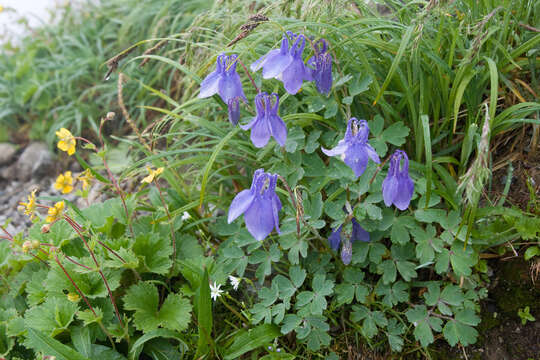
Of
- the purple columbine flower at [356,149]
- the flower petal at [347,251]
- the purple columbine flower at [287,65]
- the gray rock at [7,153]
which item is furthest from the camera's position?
the gray rock at [7,153]

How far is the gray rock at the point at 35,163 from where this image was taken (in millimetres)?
3643

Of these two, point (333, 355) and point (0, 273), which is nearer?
point (333, 355)

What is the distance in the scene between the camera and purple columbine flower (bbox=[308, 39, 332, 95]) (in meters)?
1.74

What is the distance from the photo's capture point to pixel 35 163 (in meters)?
3.67

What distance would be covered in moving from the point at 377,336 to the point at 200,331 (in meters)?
0.72

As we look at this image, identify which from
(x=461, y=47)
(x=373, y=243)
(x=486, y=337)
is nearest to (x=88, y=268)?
(x=373, y=243)

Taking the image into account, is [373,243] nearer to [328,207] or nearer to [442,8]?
[328,207]

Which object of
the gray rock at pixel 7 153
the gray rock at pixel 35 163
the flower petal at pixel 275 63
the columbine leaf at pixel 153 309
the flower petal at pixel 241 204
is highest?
the flower petal at pixel 275 63

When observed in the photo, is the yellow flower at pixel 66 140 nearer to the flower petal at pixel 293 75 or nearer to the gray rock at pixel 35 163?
the flower petal at pixel 293 75

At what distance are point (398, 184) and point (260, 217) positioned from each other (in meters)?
0.47

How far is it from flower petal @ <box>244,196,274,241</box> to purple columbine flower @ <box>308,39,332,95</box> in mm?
547

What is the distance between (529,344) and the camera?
5.99 ft

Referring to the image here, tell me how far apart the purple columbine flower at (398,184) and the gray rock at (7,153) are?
332 centimetres

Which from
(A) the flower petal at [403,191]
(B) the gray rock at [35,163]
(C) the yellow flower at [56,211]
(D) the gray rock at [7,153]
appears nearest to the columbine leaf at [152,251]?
(C) the yellow flower at [56,211]
